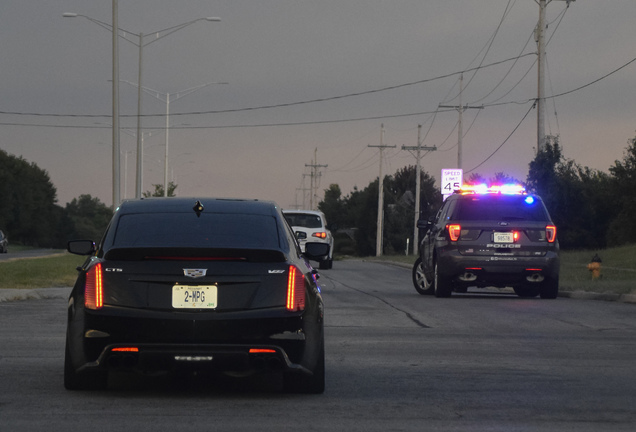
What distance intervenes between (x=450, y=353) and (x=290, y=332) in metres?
3.64

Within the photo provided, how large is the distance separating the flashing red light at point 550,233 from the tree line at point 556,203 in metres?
5.52

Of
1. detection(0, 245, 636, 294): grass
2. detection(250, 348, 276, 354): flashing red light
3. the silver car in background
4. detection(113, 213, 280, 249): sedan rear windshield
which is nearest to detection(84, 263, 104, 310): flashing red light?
detection(113, 213, 280, 249): sedan rear windshield

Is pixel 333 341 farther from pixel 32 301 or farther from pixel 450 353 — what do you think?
pixel 32 301

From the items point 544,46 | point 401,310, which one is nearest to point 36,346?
point 401,310

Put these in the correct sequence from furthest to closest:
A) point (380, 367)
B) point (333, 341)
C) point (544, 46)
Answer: point (544, 46), point (333, 341), point (380, 367)

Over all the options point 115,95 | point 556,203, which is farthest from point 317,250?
point 556,203

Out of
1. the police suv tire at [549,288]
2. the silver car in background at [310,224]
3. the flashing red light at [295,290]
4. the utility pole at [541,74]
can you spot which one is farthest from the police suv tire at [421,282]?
the utility pole at [541,74]

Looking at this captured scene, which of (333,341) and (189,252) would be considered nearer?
(189,252)

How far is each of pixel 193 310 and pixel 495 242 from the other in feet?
39.5

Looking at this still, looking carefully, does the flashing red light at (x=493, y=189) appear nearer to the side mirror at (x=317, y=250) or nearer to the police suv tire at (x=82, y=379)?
the side mirror at (x=317, y=250)

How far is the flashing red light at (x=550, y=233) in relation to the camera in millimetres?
19109

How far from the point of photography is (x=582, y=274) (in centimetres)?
3094

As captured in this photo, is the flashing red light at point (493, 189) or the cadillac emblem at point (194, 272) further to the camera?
the flashing red light at point (493, 189)

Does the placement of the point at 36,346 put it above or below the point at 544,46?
below
